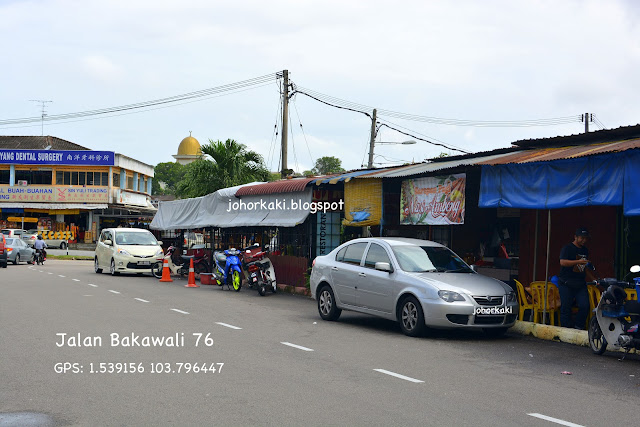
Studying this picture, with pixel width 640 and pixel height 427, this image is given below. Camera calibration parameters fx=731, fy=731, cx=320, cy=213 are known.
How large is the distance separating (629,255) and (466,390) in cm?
694

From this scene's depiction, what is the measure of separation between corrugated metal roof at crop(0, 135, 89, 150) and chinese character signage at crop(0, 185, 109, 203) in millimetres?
6117

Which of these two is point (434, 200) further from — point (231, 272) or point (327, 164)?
point (327, 164)

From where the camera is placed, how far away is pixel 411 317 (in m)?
11.8

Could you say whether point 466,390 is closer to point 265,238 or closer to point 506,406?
point 506,406

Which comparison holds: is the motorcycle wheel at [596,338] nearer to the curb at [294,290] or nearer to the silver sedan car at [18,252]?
the curb at [294,290]

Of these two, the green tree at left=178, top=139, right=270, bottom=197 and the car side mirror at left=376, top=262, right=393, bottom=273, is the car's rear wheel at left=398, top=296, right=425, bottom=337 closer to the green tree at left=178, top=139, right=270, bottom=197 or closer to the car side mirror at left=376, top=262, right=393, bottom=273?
the car side mirror at left=376, top=262, right=393, bottom=273

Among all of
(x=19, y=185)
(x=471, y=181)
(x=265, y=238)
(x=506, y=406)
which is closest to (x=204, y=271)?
(x=265, y=238)

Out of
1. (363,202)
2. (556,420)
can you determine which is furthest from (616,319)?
(363,202)

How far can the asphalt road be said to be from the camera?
641 centimetres

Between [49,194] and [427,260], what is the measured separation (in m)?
52.9

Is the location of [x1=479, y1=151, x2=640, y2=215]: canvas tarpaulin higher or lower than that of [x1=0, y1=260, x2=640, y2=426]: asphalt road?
higher

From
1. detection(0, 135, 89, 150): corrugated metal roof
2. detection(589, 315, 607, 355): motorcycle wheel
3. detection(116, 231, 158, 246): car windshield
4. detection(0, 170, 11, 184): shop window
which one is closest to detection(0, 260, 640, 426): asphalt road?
detection(589, 315, 607, 355): motorcycle wheel

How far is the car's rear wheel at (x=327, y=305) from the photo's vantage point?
45.1ft

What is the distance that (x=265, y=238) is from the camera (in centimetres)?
2516
